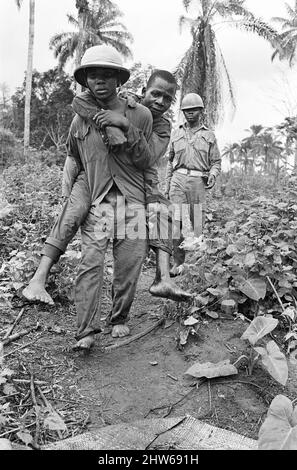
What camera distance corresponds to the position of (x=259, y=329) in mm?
3029

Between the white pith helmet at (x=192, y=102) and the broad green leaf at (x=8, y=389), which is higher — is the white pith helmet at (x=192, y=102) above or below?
above

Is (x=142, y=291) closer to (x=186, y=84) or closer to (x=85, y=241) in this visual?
(x=85, y=241)

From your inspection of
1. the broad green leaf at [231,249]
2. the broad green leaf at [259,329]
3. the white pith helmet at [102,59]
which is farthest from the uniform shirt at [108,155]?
the broad green leaf at [259,329]

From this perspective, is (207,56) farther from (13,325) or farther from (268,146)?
(268,146)

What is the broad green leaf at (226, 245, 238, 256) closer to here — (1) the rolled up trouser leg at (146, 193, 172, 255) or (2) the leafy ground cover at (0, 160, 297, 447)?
(2) the leafy ground cover at (0, 160, 297, 447)

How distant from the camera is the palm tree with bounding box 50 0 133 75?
97.2ft

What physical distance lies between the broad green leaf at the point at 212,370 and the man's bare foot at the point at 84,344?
0.71m

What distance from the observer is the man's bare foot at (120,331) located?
12.2ft

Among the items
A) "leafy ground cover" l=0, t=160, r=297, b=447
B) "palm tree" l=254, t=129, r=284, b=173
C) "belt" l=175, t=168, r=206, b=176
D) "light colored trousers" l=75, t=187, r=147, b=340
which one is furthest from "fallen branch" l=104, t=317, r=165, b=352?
"palm tree" l=254, t=129, r=284, b=173

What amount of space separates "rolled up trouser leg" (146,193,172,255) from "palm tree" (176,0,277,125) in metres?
15.9

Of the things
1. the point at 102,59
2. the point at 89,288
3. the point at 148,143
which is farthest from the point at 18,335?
the point at 102,59

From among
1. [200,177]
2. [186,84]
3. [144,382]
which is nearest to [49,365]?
[144,382]

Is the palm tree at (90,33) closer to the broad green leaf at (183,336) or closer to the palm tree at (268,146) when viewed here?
the palm tree at (268,146)
